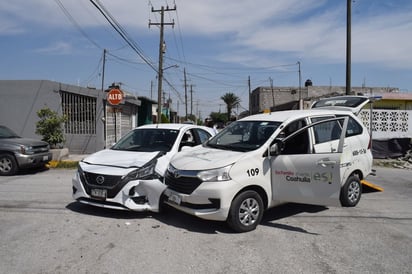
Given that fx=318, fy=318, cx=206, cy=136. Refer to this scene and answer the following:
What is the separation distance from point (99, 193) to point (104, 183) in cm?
19

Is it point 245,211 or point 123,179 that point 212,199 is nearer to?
point 245,211

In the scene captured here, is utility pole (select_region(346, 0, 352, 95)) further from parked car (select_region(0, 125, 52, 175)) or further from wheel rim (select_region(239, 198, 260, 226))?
parked car (select_region(0, 125, 52, 175))

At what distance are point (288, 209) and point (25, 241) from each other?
14.7 feet

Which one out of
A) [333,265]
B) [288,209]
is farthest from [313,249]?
[288,209]

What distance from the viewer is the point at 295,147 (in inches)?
213

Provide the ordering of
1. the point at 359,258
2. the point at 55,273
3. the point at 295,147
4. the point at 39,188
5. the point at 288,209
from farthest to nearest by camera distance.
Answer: the point at 39,188 < the point at 288,209 < the point at 295,147 < the point at 359,258 < the point at 55,273

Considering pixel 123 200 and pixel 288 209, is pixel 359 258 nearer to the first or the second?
pixel 288 209

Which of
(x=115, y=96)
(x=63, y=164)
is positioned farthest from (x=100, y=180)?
(x=115, y=96)

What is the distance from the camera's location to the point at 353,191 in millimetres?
6254

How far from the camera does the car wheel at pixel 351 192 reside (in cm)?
608

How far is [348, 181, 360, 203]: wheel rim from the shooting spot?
6.18 m

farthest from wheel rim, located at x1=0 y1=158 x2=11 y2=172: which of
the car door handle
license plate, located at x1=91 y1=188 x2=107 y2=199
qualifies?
the car door handle

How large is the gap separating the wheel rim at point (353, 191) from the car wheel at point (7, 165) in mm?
9312

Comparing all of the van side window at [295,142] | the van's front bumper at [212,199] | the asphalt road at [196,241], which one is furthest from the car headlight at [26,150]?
the van side window at [295,142]
